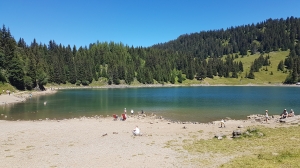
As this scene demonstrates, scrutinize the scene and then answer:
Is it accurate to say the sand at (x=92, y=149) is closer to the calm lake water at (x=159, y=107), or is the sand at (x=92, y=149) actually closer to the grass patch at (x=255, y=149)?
the grass patch at (x=255, y=149)

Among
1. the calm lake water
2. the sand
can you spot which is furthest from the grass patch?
the calm lake water

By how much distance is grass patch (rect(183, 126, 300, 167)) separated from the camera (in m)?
15.7

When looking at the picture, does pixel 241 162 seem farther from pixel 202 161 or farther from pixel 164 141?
pixel 164 141

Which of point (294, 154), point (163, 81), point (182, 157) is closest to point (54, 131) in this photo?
point (182, 157)

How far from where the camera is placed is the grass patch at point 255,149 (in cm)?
1570

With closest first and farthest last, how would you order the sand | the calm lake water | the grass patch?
1. the grass patch
2. the sand
3. the calm lake water

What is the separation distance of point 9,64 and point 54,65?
78.0 m

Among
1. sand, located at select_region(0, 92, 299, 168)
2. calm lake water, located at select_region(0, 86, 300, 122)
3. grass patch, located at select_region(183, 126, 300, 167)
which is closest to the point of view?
grass patch, located at select_region(183, 126, 300, 167)

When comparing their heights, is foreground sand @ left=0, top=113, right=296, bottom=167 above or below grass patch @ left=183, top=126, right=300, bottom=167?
below

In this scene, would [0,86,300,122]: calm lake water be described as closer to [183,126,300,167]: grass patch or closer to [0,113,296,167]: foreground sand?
[0,113,296,167]: foreground sand

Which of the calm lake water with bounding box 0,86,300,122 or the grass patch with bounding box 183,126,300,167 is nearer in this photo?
the grass patch with bounding box 183,126,300,167

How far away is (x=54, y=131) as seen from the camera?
106 ft

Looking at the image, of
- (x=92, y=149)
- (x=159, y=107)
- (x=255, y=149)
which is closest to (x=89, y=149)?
(x=92, y=149)

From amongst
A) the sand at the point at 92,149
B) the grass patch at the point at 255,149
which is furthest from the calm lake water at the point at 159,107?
the grass patch at the point at 255,149
